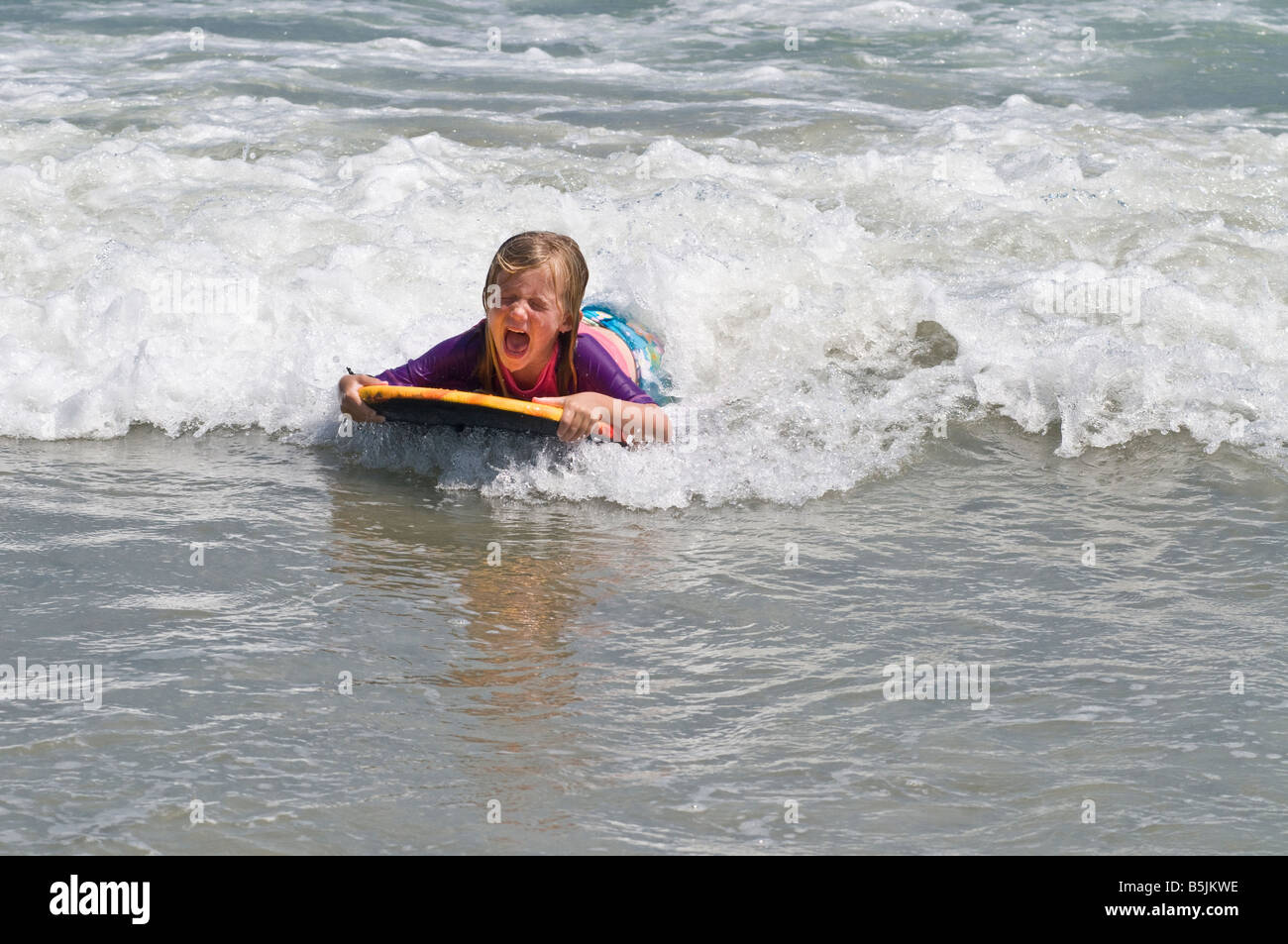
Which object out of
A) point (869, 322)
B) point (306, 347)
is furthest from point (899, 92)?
point (306, 347)

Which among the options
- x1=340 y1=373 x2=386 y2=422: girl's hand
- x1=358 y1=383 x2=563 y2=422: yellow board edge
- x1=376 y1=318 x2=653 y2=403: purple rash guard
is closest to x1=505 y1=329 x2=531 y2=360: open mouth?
x1=376 y1=318 x2=653 y2=403: purple rash guard

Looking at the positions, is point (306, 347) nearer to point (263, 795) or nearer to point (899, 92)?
point (263, 795)

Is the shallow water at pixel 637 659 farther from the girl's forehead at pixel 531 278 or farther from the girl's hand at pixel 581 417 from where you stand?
the girl's forehead at pixel 531 278

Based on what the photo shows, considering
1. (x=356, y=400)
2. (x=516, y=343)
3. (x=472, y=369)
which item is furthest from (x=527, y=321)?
(x=356, y=400)

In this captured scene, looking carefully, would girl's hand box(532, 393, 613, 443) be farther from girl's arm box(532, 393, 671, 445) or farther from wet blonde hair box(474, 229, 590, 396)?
wet blonde hair box(474, 229, 590, 396)

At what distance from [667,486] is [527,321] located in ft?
2.65

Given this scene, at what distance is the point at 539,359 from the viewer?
536cm

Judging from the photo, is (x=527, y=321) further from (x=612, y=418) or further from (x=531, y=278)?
(x=612, y=418)

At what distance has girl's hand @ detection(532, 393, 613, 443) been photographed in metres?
5.08

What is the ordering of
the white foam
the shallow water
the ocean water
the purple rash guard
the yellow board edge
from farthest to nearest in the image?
1. the white foam
2. the purple rash guard
3. the yellow board edge
4. the ocean water
5. the shallow water

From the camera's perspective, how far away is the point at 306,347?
6.41m
